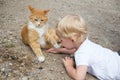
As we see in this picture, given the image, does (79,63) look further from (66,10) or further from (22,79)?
(66,10)

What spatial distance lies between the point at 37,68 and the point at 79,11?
2.03 m

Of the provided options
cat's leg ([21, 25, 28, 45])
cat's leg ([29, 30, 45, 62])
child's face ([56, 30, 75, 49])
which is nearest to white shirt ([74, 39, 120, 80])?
child's face ([56, 30, 75, 49])

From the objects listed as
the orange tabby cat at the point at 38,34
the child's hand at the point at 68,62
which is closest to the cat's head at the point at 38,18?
the orange tabby cat at the point at 38,34

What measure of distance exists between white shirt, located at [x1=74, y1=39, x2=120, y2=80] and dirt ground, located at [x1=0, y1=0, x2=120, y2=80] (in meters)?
0.17

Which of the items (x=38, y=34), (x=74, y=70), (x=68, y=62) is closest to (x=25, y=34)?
(x=38, y=34)

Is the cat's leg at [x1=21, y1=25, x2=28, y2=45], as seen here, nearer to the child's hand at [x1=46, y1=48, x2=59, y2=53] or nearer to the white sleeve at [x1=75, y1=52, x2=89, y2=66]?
the child's hand at [x1=46, y1=48, x2=59, y2=53]

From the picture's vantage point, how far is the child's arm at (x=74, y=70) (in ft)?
9.54

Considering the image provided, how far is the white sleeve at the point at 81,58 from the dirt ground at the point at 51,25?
0.87ft

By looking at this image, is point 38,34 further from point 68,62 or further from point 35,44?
point 68,62

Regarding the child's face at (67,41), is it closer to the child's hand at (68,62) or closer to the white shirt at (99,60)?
the white shirt at (99,60)

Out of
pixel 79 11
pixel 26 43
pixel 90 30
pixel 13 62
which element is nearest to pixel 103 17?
pixel 79 11

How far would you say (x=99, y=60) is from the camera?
9.94 ft

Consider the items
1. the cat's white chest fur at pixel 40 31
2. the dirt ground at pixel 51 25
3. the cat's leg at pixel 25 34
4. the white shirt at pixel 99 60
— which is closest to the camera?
the white shirt at pixel 99 60

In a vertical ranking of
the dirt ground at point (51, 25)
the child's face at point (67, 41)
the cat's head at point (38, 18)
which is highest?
the cat's head at point (38, 18)
